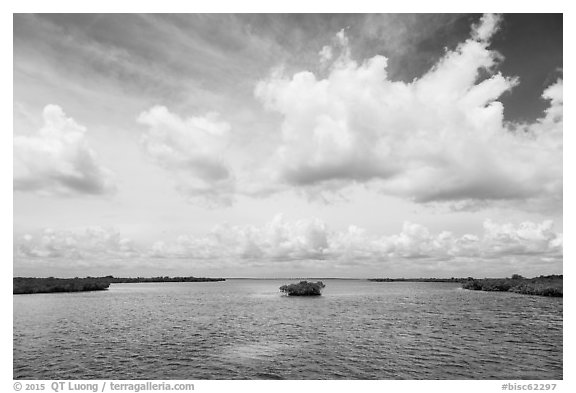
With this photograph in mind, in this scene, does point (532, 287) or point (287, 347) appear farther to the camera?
point (532, 287)

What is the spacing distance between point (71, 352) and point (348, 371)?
88.4 feet

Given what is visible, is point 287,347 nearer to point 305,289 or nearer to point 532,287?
point 305,289

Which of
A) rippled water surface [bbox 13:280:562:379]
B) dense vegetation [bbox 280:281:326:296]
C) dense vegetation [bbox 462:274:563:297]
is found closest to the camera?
rippled water surface [bbox 13:280:562:379]

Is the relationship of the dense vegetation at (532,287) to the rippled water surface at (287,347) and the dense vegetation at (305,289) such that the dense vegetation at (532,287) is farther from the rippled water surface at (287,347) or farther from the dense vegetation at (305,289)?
the dense vegetation at (305,289)

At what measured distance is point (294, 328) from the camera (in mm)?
49281

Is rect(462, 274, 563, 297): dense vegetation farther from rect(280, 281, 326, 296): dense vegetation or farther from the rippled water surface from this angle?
rect(280, 281, 326, 296): dense vegetation

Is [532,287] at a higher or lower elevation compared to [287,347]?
lower

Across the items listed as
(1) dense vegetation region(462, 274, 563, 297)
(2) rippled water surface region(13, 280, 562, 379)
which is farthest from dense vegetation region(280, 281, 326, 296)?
(1) dense vegetation region(462, 274, 563, 297)

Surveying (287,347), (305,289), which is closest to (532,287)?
(305,289)

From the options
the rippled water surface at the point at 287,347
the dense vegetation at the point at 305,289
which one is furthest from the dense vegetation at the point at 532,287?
the dense vegetation at the point at 305,289

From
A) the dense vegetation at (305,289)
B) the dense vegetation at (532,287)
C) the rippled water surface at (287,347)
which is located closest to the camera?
the rippled water surface at (287,347)
